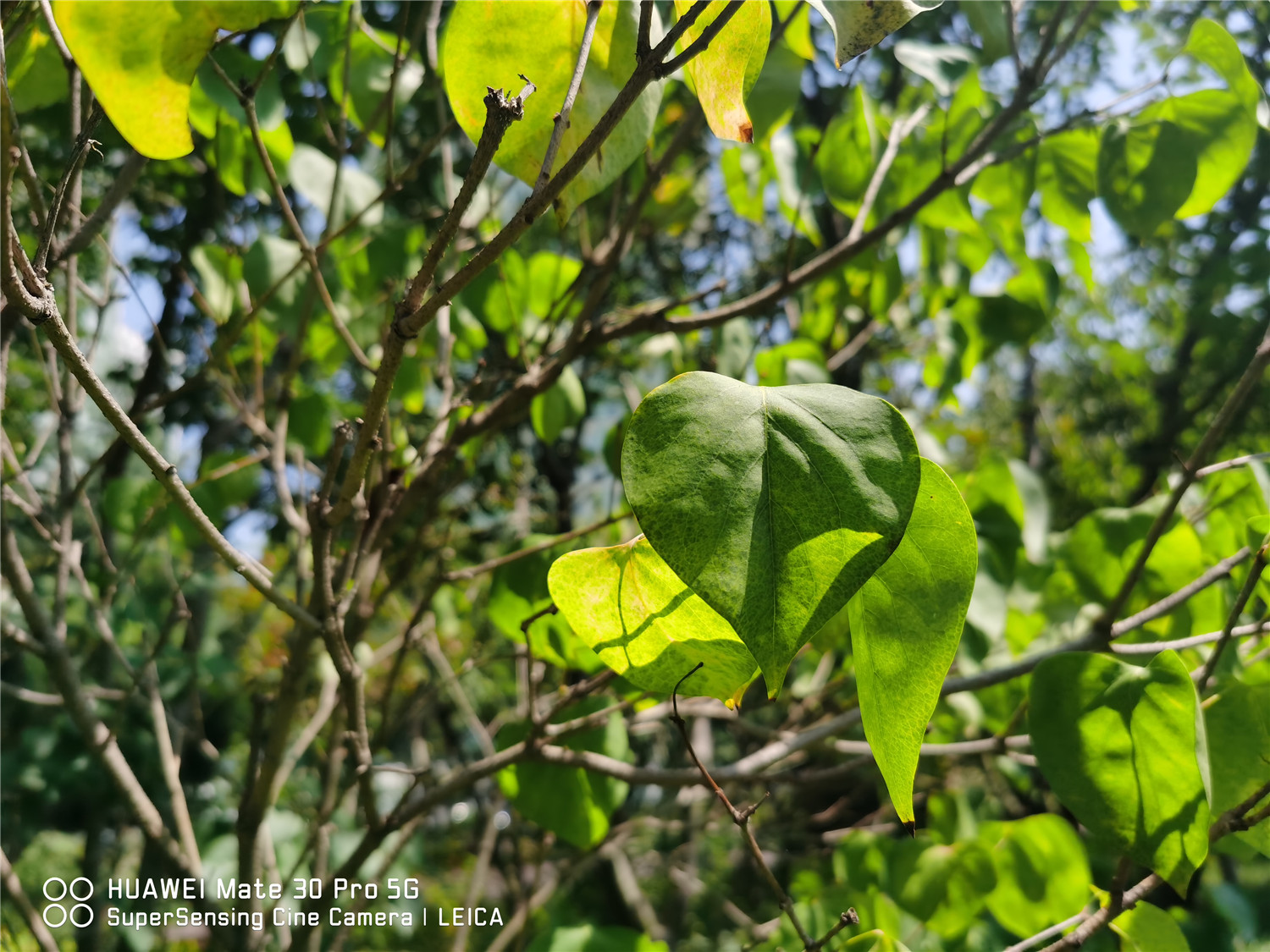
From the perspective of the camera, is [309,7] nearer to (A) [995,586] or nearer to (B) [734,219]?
(A) [995,586]

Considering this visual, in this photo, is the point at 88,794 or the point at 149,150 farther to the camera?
the point at 88,794

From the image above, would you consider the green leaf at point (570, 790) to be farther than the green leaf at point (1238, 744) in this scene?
Yes

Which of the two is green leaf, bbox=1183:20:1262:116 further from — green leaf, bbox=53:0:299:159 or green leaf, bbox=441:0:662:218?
green leaf, bbox=53:0:299:159

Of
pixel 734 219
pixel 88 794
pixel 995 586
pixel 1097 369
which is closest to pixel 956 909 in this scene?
pixel 995 586

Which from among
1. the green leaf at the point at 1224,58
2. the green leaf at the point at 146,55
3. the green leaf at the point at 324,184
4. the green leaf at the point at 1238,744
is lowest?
the green leaf at the point at 1238,744

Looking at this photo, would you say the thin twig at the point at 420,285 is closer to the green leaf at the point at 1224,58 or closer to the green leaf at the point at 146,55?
the green leaf at the point at 146,55

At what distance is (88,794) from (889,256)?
1305 mm

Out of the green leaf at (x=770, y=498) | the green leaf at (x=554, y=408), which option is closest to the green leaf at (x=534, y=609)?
the green leaf at (x=554, y=408)

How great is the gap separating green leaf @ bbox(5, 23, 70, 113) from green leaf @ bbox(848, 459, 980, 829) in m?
0.60

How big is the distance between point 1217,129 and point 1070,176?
0.12 metres

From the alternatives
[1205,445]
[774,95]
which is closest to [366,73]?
[774,95]

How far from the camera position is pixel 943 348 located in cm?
89

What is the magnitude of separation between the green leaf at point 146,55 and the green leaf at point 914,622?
→ 1.05 ft

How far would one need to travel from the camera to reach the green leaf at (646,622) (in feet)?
1.08
